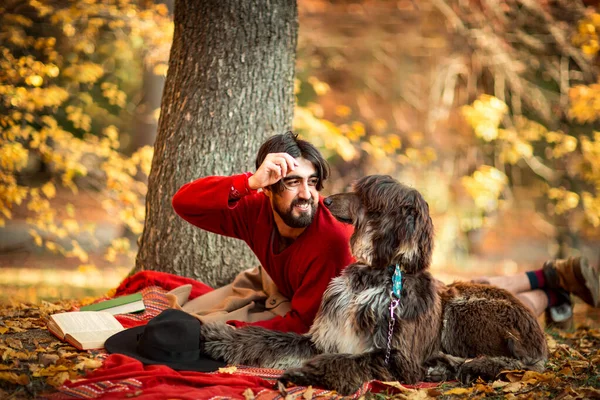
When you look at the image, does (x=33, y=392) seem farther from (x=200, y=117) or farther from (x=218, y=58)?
(x=218, y=58)

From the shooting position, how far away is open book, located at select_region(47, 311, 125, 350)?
3332 mm

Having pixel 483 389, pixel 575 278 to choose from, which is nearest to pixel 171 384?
pixel 483 389

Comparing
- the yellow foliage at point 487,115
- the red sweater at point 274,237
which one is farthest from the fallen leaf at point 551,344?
the yellow foliage at point 487,115

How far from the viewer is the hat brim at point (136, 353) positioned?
315 centimetres

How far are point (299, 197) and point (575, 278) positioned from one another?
2.75 metres

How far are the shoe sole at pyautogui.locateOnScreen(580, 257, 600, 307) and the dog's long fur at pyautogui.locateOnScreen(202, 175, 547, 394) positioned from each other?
1.59m

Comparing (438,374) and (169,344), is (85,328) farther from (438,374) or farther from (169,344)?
(438,374)

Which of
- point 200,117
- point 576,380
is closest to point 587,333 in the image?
point 576,380

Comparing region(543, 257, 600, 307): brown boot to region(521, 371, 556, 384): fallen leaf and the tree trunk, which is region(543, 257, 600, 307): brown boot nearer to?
region(521, 371, 556, 384): fallen leaf

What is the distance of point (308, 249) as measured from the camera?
12.1 ft

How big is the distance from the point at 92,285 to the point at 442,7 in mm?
7115

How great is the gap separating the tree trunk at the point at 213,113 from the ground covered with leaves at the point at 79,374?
1.27m

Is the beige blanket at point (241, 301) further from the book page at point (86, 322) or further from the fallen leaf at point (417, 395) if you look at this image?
the fallen leaf at point (417, 395)

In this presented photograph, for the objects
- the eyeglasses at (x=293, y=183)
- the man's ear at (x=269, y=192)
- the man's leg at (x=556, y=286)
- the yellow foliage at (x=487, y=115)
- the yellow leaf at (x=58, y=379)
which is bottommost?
the yellow leaf at (x=58, y=379)
